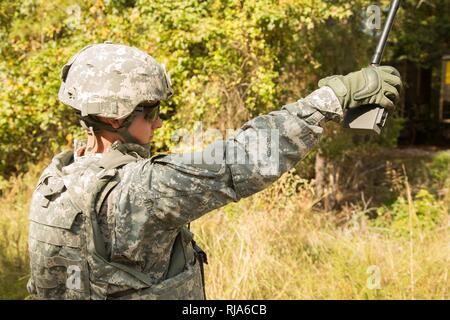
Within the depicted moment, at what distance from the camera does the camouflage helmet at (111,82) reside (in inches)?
80.2

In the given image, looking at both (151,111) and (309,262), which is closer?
(151,111)

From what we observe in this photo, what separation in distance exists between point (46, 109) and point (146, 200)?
5652 millimetres

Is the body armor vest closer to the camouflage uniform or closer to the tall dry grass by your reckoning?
the camouflage uniform

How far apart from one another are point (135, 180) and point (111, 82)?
0.45m

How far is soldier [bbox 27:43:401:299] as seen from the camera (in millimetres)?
1741

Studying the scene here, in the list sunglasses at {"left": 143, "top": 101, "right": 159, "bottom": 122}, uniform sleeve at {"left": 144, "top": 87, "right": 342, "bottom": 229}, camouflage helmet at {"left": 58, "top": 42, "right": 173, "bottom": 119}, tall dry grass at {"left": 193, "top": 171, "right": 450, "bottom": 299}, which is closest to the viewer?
uniform sleeve at {"left": 144, "top": 87, "right": 342, "bottom": 229}

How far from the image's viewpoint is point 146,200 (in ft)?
5.82

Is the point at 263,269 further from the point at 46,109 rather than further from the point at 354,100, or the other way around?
the point at 46,109

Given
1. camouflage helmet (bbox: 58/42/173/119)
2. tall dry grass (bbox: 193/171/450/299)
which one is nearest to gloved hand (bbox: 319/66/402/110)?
camouflage helmet (bbox: 58/42/173/119)

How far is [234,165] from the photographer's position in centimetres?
172

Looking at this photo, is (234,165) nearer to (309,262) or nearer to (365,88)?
(365,88)

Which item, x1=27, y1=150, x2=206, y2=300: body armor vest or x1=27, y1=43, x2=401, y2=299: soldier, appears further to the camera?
x1=27, y1=150, x2=206, y2=300: body armor vest

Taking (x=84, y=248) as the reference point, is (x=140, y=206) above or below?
above

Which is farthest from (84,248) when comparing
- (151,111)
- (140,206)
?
(151,111)
